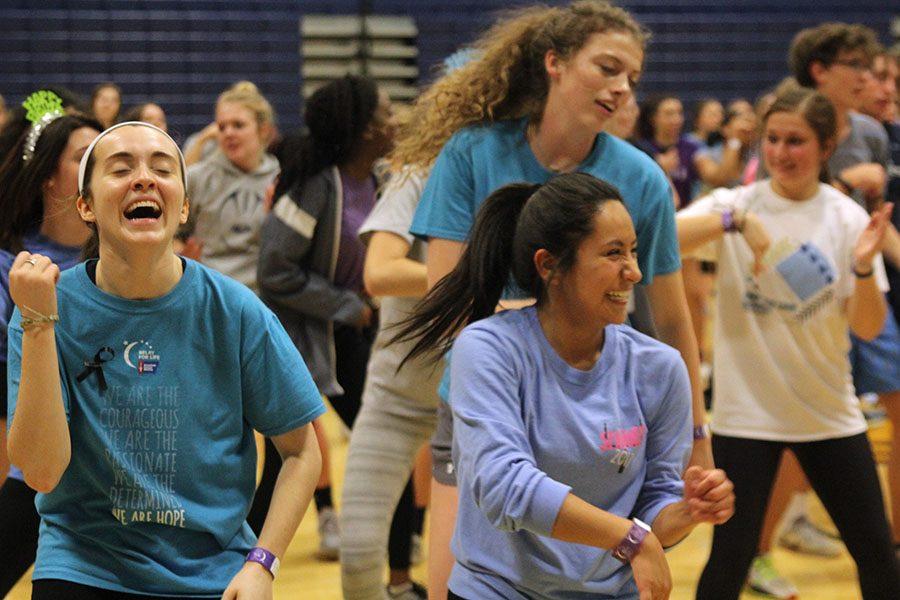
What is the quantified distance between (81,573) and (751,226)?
2.12 metres

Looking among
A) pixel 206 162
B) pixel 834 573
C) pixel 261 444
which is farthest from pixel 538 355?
pixel 261 444

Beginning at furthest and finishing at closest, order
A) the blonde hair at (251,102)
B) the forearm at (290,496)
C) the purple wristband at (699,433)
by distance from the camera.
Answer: the blonde hair at (251,102) < the purple wristband at (699,433) < the forearm at (290,496)

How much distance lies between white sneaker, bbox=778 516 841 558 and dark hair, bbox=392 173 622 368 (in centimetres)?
306

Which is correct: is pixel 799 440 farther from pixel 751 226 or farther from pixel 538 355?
pixel 538 355

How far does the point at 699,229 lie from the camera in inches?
142

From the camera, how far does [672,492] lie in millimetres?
2355

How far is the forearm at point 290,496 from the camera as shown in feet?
7.73

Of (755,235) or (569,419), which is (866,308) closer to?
(755,235)

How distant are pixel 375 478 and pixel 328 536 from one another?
161cm

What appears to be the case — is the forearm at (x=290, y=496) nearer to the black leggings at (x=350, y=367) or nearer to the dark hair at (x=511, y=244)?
the dark hair at (x=511, y=244)

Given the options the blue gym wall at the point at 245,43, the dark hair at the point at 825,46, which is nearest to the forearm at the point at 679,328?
the dark hair at the point at 825,46

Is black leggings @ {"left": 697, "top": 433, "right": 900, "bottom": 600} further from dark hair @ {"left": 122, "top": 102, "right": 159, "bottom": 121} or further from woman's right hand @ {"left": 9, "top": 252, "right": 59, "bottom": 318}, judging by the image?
dark hair @ {"left": 122, "top": 102, "right": 159, "bottom": 121}

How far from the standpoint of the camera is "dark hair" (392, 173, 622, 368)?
7.88 feet

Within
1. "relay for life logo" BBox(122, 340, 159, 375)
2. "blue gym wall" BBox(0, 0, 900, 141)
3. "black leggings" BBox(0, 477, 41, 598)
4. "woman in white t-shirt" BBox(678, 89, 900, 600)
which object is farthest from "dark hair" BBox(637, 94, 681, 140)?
"relay for life logo" BBox(122, 340, 159, 375)
